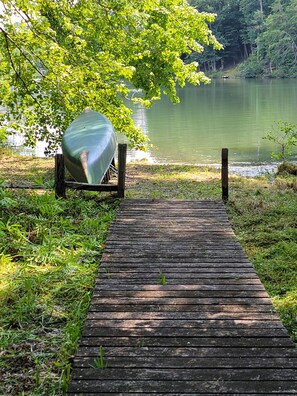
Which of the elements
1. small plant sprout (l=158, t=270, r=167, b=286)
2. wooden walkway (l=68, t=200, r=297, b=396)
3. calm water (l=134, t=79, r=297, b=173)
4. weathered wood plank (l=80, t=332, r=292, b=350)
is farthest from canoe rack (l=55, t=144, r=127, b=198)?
calm water (l=134, t=79, r=297, b=173)

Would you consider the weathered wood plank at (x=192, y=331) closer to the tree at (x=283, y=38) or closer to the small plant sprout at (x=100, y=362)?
the small plant sprout at (x=100, y=362)

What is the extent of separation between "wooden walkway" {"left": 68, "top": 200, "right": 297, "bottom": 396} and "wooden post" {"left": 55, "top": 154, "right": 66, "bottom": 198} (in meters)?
2.07

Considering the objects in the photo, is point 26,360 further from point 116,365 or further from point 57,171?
point 57,171

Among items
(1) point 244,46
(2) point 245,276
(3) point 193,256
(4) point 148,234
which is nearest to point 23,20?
(4) point 148,234

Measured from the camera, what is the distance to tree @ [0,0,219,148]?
9.19 metres

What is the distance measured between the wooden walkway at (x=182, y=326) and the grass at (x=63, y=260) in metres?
0.18

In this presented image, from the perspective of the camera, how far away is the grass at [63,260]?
147 inches

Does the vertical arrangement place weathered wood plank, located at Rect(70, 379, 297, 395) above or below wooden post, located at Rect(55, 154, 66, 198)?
below

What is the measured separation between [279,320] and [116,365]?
1.48 metres

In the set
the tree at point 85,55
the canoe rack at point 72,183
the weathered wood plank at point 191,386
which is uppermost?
the tree at point 85,55

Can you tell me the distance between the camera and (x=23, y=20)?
9.05 metres

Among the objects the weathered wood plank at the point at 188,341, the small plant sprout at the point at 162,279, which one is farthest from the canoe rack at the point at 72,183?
the weathered wood plank at the point at 188,341

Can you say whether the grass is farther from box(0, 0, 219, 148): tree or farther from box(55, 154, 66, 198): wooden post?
box(0, 0, 219, 148): tree

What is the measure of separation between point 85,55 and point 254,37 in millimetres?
72846
